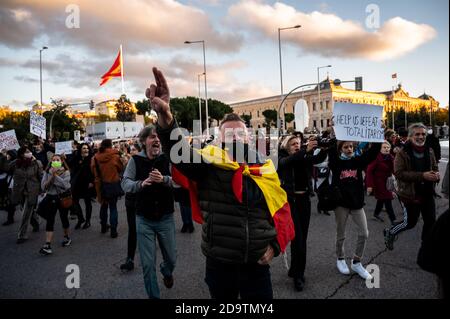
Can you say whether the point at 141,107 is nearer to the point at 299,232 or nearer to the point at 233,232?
the point at 299,232

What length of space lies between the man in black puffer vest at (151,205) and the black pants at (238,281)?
1257mm

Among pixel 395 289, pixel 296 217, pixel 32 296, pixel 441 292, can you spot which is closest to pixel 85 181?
pixel 32 296

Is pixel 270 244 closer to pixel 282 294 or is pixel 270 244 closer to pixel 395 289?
pixel 282 294

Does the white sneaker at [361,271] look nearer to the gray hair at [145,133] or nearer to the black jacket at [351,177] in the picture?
the black jacket at [351,177]

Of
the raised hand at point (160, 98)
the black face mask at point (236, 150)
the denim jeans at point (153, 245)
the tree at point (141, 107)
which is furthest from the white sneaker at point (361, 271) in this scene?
the tree at point (141, 107)

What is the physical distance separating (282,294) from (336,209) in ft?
4.26

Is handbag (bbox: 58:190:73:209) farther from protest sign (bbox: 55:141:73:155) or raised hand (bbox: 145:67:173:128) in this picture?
raised hand (bbox: 145:67:173:128)

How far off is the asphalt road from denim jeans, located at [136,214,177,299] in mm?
383

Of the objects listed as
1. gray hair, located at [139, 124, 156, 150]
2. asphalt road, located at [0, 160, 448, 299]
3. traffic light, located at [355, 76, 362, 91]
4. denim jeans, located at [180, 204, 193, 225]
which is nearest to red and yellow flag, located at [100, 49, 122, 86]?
traffic light, located at [355, 76, 362, 91]

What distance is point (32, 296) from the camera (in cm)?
379

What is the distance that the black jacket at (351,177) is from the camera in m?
4.00

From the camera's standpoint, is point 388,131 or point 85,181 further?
point 388,131

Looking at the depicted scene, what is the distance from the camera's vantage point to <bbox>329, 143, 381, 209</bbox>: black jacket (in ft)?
13.1

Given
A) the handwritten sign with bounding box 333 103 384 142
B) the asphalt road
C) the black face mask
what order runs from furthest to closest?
the handwritten sign with bounding box 333 103 384 142, the asphalt road, the black face mask
